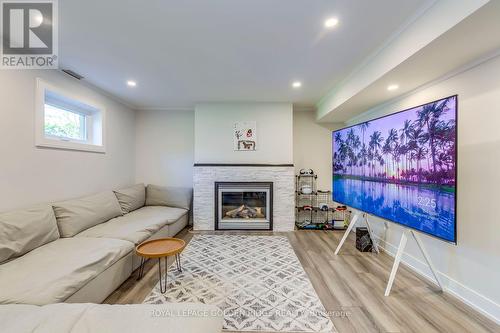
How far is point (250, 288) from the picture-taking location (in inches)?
86.5

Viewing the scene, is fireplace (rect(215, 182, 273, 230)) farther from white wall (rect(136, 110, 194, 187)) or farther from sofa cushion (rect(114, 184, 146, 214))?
sofa cushion (rect(114, 184, 146, 214))

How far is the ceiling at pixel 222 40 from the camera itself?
1.67 m

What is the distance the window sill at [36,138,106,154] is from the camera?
247 cm

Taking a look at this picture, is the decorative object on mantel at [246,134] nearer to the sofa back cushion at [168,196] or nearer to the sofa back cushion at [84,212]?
the sofa back cushion at [168,196]

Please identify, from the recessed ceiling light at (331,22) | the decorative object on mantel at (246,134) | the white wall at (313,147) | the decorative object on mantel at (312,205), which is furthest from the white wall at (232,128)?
the recessed ceiling light at (331,22)

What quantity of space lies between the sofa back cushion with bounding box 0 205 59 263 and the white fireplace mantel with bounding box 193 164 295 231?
221 centimetres

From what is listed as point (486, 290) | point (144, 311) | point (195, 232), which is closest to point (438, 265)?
point (486, 290)

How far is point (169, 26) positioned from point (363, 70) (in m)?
2.22

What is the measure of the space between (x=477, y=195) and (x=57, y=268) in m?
3.69

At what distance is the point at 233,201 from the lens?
4.32 m

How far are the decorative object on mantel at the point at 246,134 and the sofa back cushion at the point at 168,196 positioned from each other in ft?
4.83

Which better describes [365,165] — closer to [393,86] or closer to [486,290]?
[393,86]

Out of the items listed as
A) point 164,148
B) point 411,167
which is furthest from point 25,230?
point 411,167

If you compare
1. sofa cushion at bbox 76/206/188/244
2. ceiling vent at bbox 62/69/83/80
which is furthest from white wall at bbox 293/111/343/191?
ceiling vent at bbox 62/69/83/80
